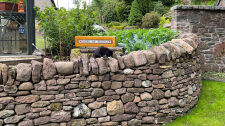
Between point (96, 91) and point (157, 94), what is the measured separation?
1202mm

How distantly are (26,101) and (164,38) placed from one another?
411 centimetres

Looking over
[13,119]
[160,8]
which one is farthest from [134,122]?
[160,8]

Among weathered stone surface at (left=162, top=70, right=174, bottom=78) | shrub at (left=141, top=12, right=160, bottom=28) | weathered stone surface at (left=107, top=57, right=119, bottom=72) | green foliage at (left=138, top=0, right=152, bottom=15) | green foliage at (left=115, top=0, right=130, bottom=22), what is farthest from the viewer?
green foliage at (left=115, top=0, right=130, bottom=22)

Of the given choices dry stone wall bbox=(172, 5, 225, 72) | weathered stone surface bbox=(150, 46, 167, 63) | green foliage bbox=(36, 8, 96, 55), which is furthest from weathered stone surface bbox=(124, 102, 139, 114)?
dry stone wall bbox=(172, 5, 225, 72)

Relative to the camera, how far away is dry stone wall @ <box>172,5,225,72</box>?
27.2 ft

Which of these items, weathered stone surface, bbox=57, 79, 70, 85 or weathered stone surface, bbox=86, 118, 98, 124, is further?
weathered stone surface, bbox=86, 118, 98, 124

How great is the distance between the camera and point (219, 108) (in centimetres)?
525

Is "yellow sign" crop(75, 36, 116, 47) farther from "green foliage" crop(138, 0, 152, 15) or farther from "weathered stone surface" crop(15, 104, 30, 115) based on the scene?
"green foliage" crop(138, 0, 152, 15)

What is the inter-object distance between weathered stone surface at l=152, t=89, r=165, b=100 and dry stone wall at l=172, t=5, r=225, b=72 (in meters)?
4.81

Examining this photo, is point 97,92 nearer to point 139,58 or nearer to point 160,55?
point 139,58

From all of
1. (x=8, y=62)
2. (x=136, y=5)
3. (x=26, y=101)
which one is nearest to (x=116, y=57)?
(x=26, y=101)

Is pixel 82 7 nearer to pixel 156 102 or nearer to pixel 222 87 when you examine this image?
pixel 156 102

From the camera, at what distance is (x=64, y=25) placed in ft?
18.1

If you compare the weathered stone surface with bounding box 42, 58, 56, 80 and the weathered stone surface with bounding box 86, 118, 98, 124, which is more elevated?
the weathered stone surface with bounding box 42, 58, 56, 80
